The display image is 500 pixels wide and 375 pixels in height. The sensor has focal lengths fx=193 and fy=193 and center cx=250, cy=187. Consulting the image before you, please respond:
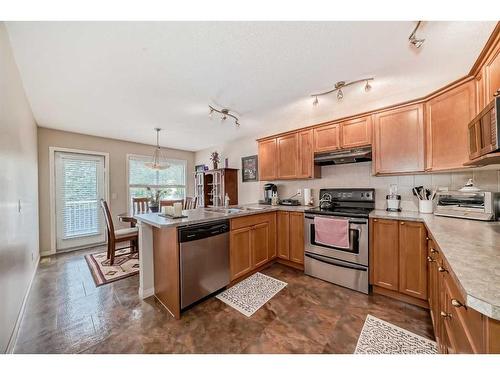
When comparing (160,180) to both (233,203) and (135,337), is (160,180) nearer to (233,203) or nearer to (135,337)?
(233,203)

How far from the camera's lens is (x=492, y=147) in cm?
115

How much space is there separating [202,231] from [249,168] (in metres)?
2.54

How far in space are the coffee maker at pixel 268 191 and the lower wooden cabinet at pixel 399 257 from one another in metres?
1.80

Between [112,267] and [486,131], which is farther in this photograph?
[112,267]

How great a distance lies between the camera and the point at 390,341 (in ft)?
4.96

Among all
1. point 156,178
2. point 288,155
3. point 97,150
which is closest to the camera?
point 288,155

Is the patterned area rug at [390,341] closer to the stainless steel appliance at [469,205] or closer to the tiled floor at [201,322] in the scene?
the tiled floor at [201,322]

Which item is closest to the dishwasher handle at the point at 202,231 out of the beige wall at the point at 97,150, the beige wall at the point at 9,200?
the beige wall at the point at 9,200

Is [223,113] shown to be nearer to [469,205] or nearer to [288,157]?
[288,157]

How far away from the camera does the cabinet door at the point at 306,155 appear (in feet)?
9.85

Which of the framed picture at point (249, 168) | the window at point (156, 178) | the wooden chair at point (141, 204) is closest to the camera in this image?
the wooden chair at point (141, 204)

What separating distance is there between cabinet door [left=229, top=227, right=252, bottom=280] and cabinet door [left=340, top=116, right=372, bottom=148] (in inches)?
71.2

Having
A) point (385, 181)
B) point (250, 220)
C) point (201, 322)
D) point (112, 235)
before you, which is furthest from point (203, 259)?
point (385, 181)
